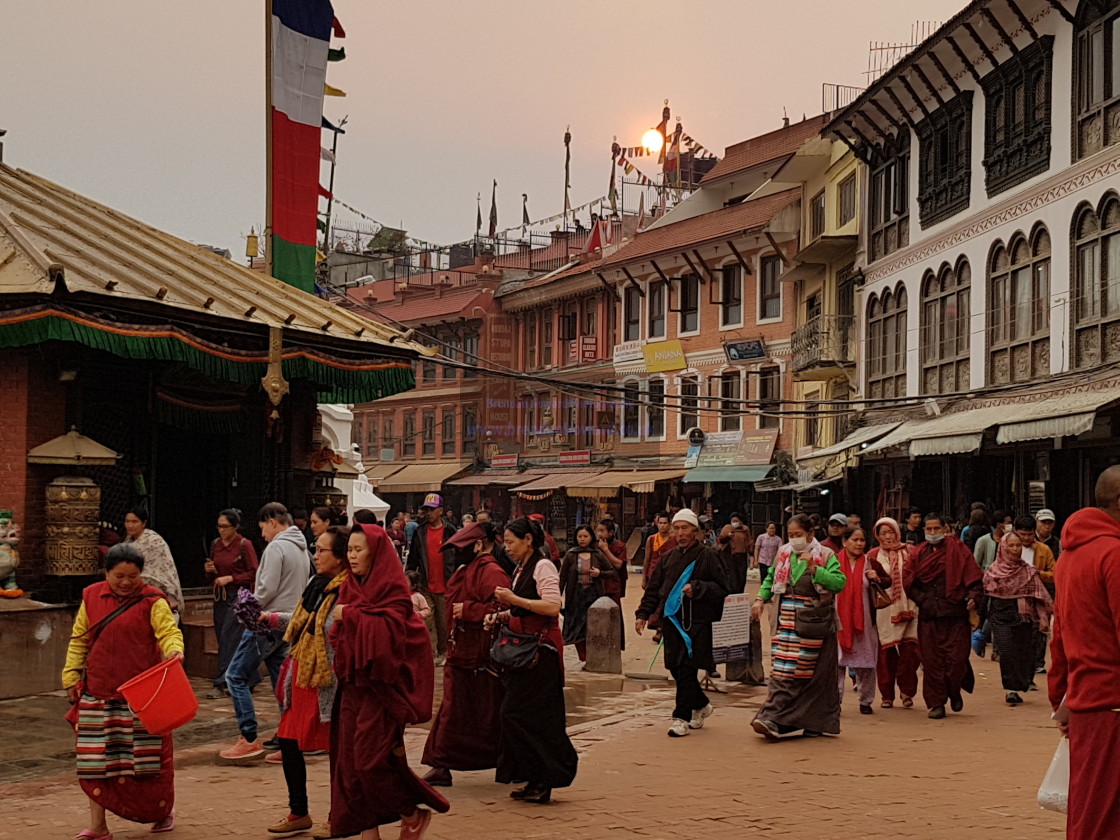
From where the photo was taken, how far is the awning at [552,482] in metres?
44.8

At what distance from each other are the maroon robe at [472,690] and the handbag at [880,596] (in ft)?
16.5

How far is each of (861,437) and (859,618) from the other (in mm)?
16980

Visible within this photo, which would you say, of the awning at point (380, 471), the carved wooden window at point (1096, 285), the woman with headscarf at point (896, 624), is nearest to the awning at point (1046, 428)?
the carved wooden window at point (1096, 285)

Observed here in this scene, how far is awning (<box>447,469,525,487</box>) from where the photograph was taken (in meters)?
49.0

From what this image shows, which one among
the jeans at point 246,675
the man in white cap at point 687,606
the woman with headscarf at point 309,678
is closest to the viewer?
the woman with headscarf at point 309,678

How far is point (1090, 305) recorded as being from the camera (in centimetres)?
2097

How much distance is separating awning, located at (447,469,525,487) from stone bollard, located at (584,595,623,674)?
32993mm

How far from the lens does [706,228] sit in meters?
41.5

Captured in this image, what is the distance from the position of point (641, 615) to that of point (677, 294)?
105ft

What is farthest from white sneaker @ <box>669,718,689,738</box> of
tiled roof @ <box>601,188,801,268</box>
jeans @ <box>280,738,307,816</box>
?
tiled roof @ <box>601,188,801,268</box>

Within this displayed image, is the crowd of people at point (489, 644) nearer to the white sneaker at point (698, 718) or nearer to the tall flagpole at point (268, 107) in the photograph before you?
the white sneaker at point (698, 718)

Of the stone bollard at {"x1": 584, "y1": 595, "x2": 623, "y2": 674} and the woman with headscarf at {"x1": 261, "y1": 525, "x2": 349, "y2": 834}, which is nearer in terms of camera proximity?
the woman with headscarf at {"x1": 261, "y1": 525, "x2": 349, "y2": 834}

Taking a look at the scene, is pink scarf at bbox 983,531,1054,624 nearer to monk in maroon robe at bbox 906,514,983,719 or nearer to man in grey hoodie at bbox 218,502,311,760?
monk in maroon robe at bbox 906,514,983,719

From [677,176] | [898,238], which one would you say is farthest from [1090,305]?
[677,176]
